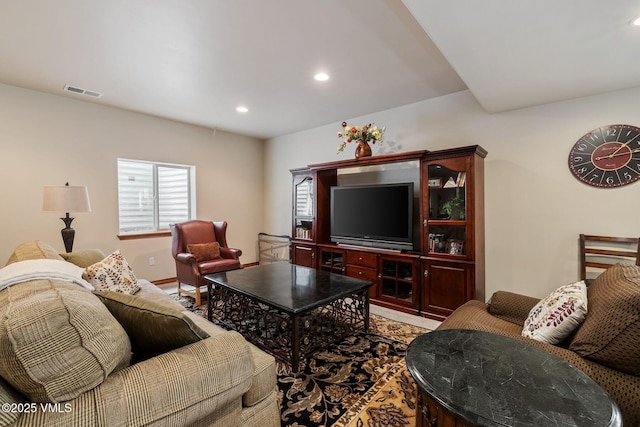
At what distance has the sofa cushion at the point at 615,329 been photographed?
3.92 ft

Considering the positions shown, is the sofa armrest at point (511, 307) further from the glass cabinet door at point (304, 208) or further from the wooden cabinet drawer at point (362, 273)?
the glass cabinet door at point (304, 208)

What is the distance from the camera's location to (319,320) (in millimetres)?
2523

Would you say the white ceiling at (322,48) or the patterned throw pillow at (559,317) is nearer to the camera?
the patterned throw pillow at (559,317)

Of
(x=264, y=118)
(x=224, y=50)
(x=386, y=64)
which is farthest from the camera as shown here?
(x=264, y=118)

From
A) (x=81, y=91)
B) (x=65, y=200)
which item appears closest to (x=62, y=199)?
(x=65, y=200)

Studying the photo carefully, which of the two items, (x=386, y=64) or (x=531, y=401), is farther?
(x=386, y=64)

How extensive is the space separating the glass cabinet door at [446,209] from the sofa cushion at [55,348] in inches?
118

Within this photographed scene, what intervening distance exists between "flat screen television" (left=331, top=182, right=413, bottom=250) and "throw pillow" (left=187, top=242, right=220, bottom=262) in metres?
1.65

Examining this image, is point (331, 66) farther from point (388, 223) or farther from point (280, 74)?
point (388, 223)

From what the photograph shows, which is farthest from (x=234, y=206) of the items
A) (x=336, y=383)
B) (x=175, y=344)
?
(x=175, y=344)

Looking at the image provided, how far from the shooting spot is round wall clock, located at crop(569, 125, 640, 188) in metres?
2.57

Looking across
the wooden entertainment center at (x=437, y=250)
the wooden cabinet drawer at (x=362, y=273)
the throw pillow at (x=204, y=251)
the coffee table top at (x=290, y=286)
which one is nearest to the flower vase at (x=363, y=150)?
the wooden entertainment center at (x=437, y=250)

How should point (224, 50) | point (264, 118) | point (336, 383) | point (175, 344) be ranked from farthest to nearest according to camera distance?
point (264, 118) < point (224, 50) < point (336, 383) < point (175, 344)

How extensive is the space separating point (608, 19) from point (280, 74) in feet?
7.97
